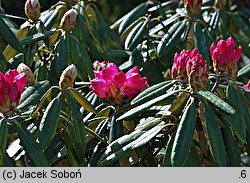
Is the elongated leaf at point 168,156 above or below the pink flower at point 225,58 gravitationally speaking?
below

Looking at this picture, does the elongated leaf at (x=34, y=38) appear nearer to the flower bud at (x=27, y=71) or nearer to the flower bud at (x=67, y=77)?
the flower bud at (x=27, y=71)

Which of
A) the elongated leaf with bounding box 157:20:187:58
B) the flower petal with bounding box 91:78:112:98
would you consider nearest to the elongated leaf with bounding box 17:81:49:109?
the flower petal with bounding box 91:78:112:98

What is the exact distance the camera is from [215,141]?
134cm

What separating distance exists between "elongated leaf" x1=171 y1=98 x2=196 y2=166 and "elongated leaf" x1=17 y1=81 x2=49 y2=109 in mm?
323

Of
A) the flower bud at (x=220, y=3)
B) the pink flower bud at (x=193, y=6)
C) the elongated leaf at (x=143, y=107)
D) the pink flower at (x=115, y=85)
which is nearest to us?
the elongated leaf at (x=143, y=107)

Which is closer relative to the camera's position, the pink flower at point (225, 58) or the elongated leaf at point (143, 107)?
the elongated leaf at point (143, 107)

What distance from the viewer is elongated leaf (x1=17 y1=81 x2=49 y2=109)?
1.41 m

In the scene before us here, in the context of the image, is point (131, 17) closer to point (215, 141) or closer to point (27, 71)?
point (27, 71)

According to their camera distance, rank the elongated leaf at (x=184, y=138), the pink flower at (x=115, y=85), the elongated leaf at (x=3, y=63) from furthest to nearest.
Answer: the elongated leaf at (x=3, y=63), the pink flower at (x=115, y=85), the elongated leaf at (x=184, y=138)

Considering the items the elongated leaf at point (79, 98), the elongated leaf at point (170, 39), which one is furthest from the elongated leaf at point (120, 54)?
the elongated leaf at point (79, 98)

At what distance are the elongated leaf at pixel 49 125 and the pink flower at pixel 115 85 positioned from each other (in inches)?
6.1

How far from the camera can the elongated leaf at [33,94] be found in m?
1.41
